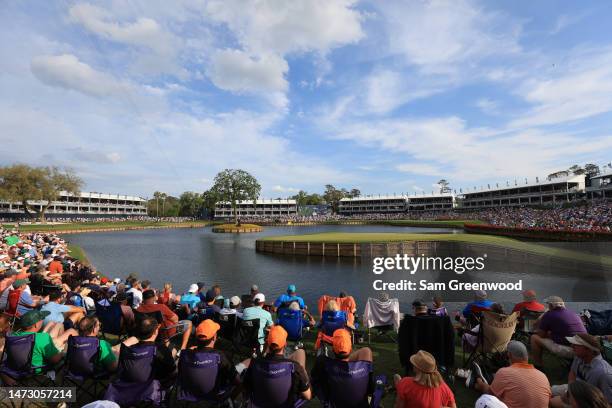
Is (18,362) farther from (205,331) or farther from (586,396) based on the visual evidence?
(586,396)

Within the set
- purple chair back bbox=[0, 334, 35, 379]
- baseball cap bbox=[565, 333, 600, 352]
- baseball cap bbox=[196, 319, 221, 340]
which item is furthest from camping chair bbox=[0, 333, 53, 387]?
baseball cap bbox=[565, 333, 600, 352]

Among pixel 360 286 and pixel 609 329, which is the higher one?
pixel 609 329

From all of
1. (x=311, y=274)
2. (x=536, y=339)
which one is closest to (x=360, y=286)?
(x=311, y=274)

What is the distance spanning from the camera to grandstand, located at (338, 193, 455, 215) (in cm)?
14575

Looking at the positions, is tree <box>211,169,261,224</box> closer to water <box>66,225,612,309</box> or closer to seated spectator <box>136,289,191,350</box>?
water <box>66,225,612,309</box>

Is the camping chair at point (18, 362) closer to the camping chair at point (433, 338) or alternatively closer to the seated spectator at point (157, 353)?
the seated spectator at point (157, 353)

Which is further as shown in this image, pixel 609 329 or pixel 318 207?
pixel 318 207

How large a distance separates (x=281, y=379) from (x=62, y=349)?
400cm

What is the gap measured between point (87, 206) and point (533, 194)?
15673 cm

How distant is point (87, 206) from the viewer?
125 meters

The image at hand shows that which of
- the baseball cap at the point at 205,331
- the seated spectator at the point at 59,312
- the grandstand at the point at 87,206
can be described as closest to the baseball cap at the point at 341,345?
the baseball cap at the point at 205,331

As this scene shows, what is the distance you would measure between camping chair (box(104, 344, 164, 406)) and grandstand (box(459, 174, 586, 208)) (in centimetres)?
10594

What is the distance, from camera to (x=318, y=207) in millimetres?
159250

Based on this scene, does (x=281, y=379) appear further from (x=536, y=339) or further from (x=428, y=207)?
(x=428, y=207)
